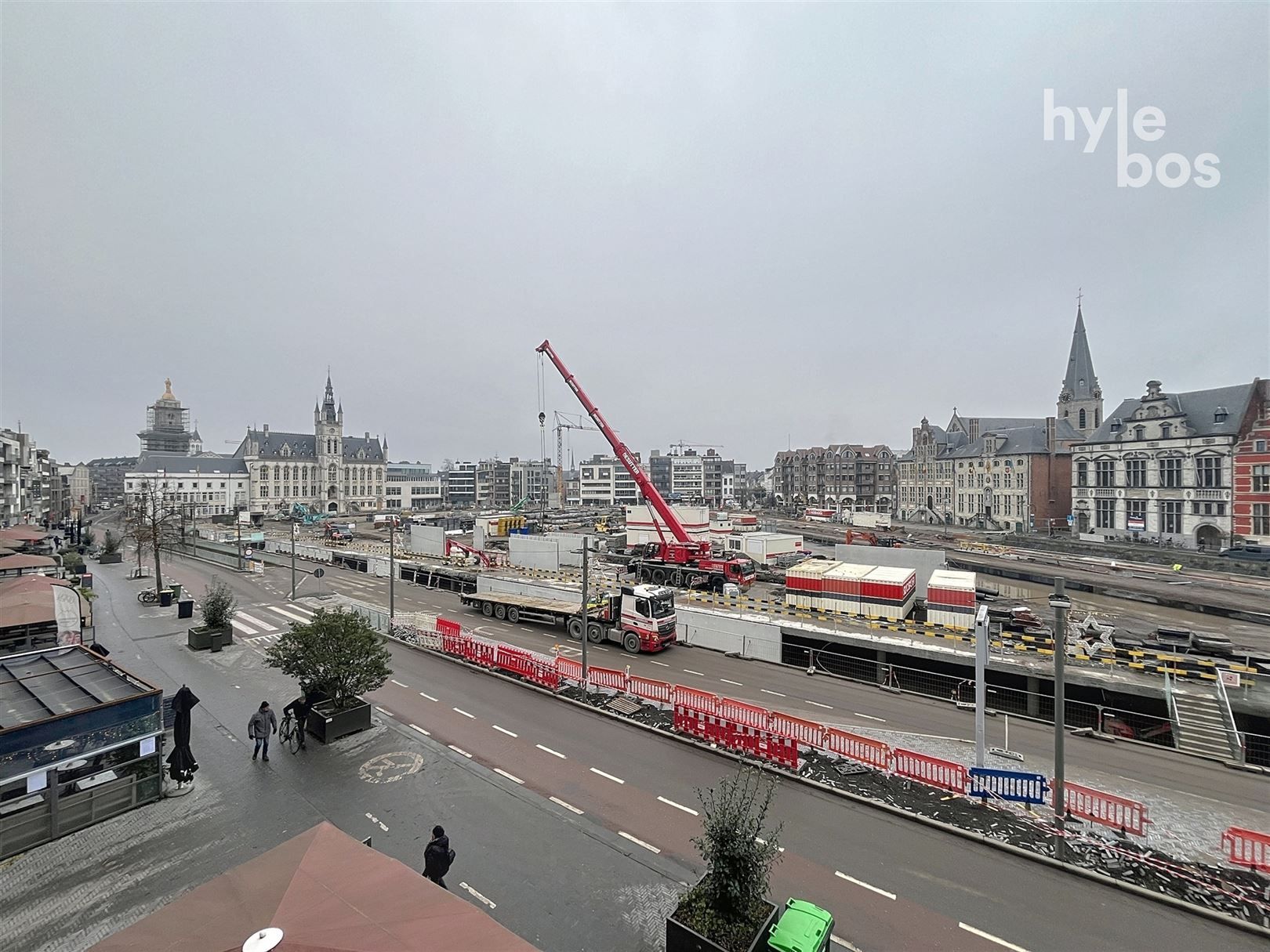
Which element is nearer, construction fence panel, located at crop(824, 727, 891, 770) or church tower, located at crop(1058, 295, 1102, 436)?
construction fence panel, located at crop(824, 727, 891, 770)

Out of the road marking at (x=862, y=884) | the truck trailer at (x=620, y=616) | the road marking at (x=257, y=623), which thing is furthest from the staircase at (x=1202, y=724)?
the road marking at (x=257, y=623)

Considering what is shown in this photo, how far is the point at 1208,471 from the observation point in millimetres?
53000

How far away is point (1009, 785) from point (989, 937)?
4738mm

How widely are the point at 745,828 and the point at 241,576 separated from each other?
1934 inches

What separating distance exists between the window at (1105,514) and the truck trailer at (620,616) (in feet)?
208

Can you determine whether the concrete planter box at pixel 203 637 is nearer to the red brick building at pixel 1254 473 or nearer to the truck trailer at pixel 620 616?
the truck trailer at pixel 620 616

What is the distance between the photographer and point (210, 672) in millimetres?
20172

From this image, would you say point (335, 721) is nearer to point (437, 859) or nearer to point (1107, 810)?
point (437, 859)

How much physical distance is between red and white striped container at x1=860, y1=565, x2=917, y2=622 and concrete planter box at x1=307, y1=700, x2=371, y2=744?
23.0 meters

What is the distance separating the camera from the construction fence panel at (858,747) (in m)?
13.6

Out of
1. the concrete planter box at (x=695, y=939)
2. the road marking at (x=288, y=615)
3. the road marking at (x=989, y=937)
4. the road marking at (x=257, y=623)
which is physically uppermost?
the concrete planter box at (x=695, y=939)

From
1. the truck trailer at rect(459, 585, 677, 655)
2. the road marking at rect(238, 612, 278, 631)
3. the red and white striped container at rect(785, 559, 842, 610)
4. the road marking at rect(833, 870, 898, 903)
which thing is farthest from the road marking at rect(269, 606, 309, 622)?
the road marking at rect(833, 870, 898, 903)

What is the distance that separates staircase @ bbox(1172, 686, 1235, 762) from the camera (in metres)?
16.3

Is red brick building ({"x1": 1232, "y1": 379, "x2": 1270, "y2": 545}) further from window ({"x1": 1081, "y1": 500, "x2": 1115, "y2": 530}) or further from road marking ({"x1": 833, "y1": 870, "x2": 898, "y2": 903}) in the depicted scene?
road marking ({"x1": 833, "y1": 870, "x2": 898, "y2": 903})
